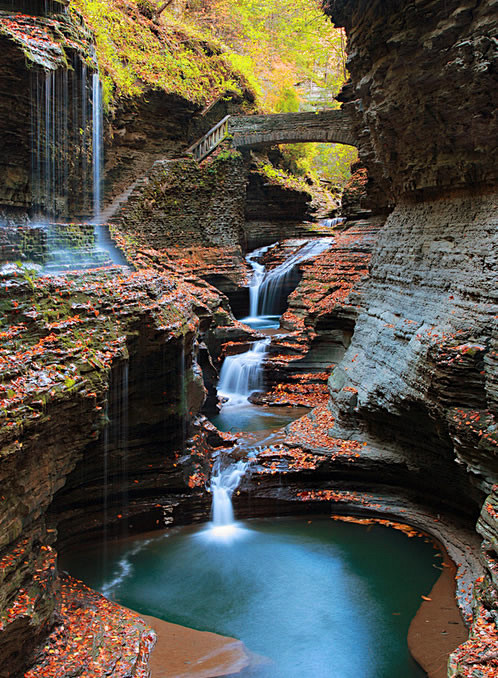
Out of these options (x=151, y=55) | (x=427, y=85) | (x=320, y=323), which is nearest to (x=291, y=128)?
(x=151, y=55)

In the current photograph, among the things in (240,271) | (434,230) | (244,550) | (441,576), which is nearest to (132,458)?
(244,550)

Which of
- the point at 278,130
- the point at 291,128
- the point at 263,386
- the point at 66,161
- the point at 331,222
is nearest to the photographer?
the point at 66,161

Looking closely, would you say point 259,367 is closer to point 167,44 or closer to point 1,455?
point 1,455

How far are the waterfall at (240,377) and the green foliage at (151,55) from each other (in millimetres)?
11066

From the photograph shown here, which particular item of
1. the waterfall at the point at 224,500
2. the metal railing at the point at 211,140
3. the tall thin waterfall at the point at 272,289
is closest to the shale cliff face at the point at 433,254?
the waterfall at the point at 224,500

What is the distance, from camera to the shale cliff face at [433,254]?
7.31m

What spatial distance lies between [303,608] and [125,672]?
2.80 meters

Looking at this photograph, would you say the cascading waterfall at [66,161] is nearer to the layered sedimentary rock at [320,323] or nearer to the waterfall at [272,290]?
the layered sedimentary rock at [320,323]

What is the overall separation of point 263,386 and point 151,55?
16071mm

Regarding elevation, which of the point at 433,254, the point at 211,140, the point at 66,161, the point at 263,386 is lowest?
the point at 263,386

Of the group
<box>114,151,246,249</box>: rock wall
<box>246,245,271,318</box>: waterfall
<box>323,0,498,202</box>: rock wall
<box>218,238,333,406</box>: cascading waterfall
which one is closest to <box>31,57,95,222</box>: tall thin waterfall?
<box>114,151,246,249</box>: rock wall

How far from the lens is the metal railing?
2350cm

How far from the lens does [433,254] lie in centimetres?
1002

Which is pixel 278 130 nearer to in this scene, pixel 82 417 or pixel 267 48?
pixel 267 48
